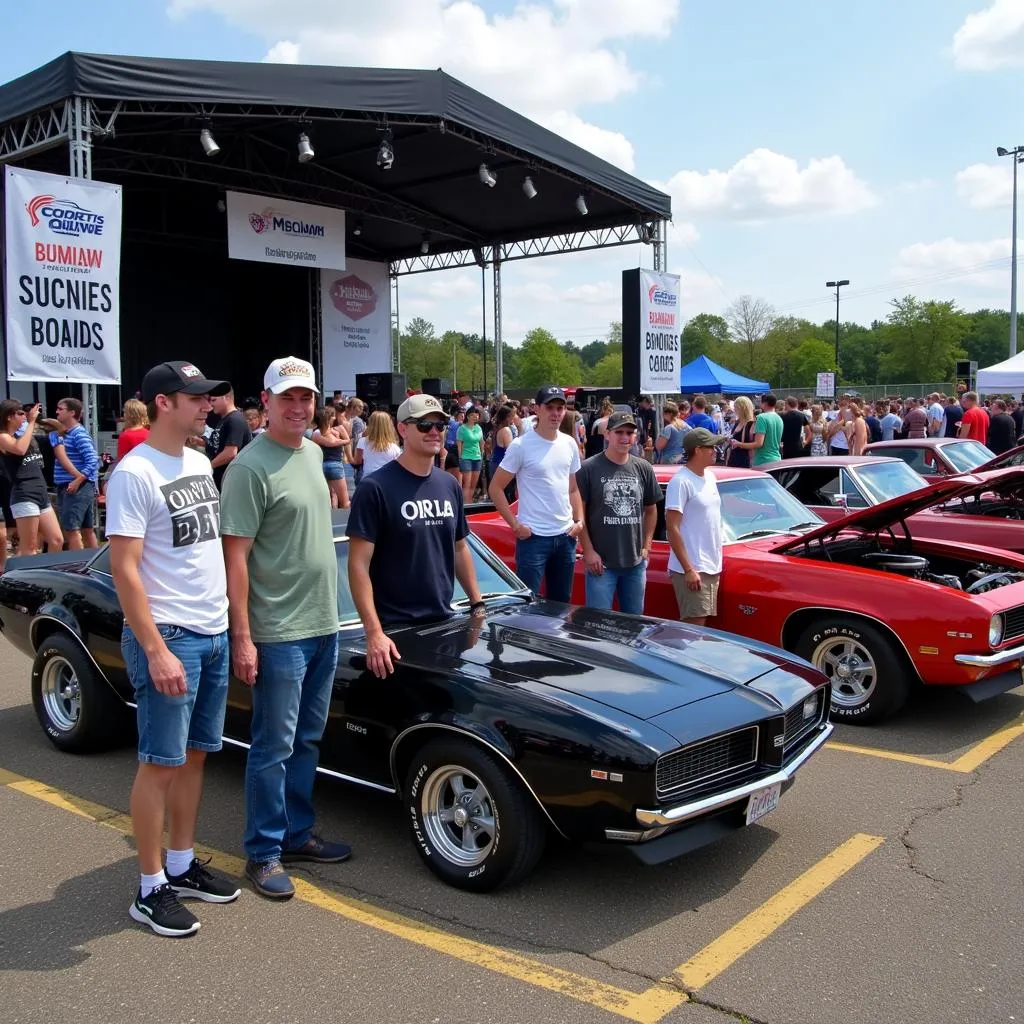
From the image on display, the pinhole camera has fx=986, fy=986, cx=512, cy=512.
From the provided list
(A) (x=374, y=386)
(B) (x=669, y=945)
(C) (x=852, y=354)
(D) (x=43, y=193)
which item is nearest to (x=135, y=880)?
(B) (x=669, y=945)

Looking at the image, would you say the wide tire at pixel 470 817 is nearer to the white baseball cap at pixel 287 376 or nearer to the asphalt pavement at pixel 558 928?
the asphalt pavement at pixel 558 928

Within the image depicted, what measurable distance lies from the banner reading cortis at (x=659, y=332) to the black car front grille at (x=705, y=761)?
1464 cm

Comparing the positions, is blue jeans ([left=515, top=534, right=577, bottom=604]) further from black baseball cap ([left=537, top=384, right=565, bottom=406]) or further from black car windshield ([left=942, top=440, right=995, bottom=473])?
black car windshield ([left=942, top=440, right=995, bottom=473])

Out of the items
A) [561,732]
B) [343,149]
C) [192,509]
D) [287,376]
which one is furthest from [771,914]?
[343,149]

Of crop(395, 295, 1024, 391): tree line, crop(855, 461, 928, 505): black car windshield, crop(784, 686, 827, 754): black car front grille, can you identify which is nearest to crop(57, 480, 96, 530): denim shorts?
crop(855, 461, 928, 505): black car windshield

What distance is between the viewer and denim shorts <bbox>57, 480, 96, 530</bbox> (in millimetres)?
10125

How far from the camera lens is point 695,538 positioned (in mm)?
5984

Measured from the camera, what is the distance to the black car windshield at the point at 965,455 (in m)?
10.5

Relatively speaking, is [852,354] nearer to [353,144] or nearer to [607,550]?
[353,144]

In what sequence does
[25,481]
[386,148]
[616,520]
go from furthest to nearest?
[386,148] → [25,481] → [616,520]

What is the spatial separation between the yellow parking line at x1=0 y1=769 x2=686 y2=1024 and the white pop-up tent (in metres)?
25.0

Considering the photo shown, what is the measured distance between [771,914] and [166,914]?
2085 mm

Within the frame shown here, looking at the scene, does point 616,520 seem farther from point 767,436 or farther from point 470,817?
point 767,436

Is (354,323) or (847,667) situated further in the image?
(354,323)
